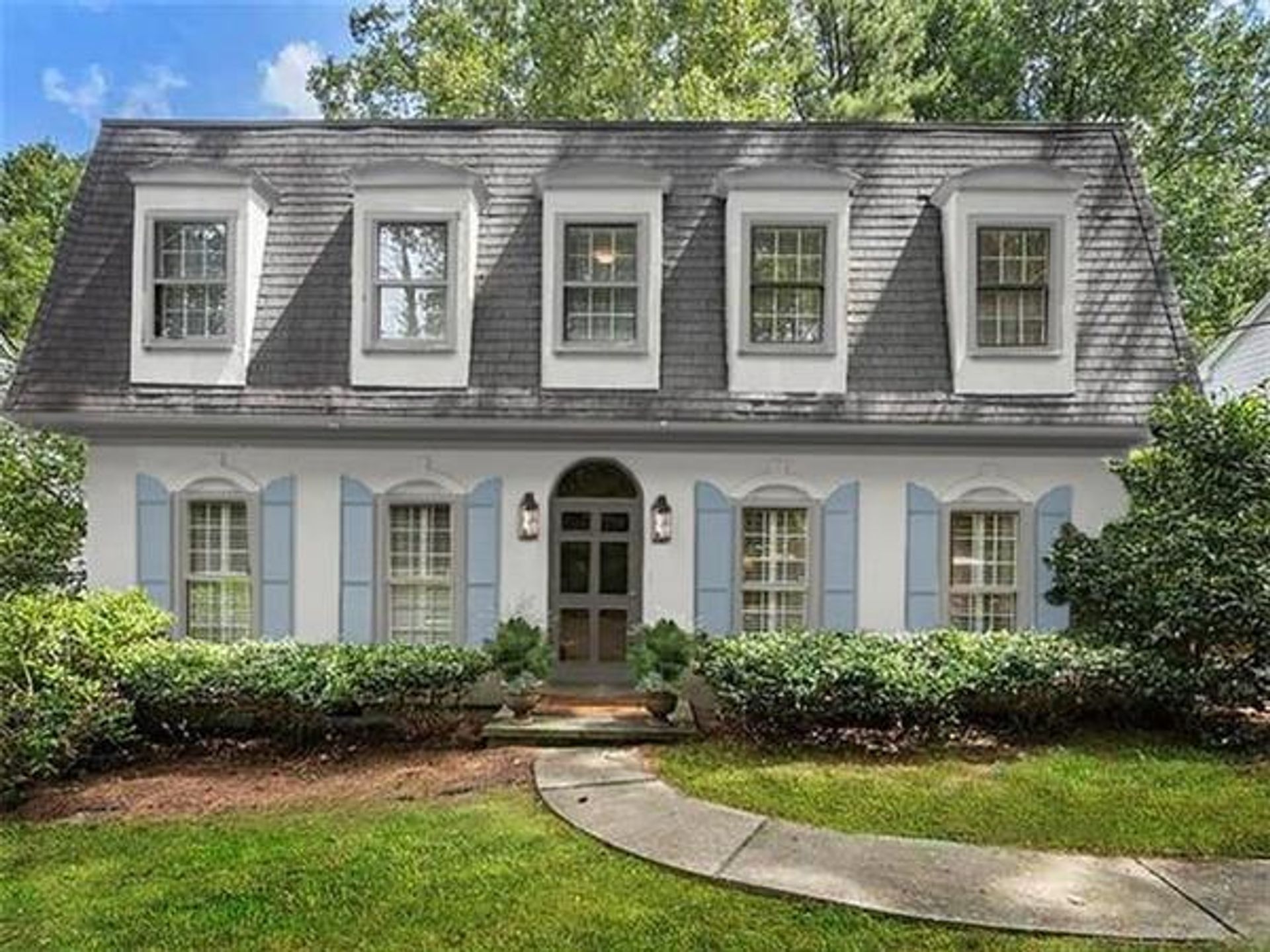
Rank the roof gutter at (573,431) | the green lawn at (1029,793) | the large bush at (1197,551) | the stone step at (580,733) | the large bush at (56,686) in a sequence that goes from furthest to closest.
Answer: the roof gutter at (573,431), the stone step at (580,733), the large bush at (1197,551), the large bush at (56,686), the green lawn at (1029,793)

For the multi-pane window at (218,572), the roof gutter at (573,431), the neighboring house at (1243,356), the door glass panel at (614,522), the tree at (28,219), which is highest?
the tree at (28,219)

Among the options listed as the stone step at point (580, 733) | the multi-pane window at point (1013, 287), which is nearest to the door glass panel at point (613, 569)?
the stone step at point (580, 733)

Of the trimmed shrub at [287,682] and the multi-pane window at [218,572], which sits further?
the multi-pane window at [218,572]

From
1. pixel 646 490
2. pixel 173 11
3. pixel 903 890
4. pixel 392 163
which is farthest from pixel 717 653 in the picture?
pixel 173 11

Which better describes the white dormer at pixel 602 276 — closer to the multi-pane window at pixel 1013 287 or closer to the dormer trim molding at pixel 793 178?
the dormer trim molding at pixel 793 178

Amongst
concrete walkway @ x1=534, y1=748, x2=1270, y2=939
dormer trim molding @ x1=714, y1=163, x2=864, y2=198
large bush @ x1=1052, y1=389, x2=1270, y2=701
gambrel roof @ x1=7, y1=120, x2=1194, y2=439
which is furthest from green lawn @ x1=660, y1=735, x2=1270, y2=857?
dormer trim molding @ x1=714, y1=163, x2=864, y2=198

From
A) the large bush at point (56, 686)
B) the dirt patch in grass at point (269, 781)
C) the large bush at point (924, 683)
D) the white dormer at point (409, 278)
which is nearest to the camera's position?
the dirt patch in grass at point (269, 781)

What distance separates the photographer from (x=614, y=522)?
8.96m

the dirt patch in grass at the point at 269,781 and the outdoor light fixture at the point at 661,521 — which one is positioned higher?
the outdoor light fixture at the point at 661,521

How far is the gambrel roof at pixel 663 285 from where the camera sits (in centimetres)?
856

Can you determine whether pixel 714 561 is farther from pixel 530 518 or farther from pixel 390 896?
pixel 390 896

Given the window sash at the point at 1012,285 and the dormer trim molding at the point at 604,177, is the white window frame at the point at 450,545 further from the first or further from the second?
the window sash at the point at 1012,285

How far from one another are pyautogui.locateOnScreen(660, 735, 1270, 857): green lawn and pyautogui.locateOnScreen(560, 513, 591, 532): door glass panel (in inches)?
104

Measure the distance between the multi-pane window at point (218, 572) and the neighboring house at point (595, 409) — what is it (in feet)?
0.10
